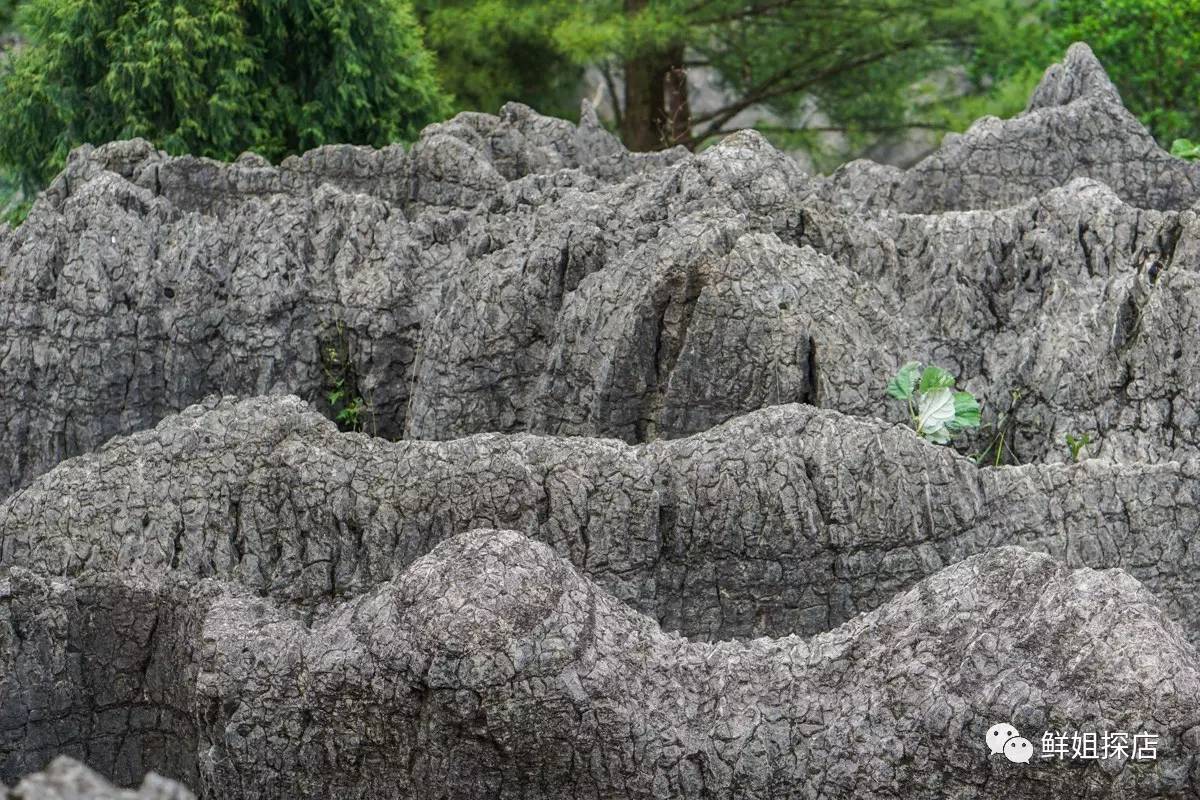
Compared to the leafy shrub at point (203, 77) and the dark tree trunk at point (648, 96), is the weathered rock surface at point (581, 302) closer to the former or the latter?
the leafy shrub at point (203, 77)

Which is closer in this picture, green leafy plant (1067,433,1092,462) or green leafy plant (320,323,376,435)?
green leafy plant (1067,433,1092,462)

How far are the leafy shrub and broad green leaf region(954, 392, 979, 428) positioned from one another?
7.19 meters

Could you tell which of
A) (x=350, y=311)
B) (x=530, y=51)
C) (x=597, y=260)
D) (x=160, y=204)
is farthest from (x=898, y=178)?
(x=530, y=51)

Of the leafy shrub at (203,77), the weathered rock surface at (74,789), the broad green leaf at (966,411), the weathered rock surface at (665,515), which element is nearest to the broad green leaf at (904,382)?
the broad green leaf at (966,411)

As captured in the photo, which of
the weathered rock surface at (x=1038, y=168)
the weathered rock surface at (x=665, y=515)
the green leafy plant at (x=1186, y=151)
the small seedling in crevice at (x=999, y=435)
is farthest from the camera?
the green leafy plant at (x=1186, y=151)

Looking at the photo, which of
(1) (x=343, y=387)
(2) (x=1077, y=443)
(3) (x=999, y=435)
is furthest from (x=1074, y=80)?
(1) (x=343, y=387)

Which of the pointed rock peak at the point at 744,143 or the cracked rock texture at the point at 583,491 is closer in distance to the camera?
the cracked rock texture at the point at 583,491

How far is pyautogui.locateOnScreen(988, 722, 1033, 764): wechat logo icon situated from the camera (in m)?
6.09

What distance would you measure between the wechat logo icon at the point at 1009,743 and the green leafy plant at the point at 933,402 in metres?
2.79

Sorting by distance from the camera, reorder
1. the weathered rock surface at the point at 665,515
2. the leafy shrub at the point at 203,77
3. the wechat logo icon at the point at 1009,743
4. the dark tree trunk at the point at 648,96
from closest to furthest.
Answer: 1. the wechat logo icon at the point at 1009,743
2. the weathered rock surface at the point at 665,515
3. the leafy shrub at the point at 203,77
4. the dark tree trunk at the point at 648,96

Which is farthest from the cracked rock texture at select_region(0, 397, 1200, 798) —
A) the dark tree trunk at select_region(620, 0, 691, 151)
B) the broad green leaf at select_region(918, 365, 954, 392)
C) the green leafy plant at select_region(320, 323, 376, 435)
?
the dark tree trunk at select_region(620, 0, 691, 151)

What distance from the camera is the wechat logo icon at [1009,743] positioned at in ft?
20.0

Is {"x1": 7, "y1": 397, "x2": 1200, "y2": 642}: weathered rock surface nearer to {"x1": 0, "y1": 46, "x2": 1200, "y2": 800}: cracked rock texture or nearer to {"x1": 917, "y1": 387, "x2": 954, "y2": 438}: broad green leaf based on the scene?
{"x1": 0, "y1": 46, "x2": 1200, "y2": 800}: cracked rock texture

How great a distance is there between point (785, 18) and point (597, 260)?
1305 centimetres
